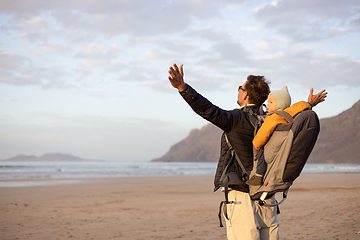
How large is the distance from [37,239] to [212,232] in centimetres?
363

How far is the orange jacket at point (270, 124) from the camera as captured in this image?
6.93 feet

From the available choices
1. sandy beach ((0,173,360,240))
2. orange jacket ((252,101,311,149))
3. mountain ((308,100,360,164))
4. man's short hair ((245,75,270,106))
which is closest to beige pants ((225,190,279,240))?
orange jacket ((252,101,311,149))

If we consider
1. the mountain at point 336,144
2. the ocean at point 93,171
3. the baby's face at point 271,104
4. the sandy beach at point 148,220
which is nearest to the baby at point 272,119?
the baby's face at point 271,104

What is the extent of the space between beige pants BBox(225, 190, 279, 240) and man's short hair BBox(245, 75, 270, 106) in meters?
0.74

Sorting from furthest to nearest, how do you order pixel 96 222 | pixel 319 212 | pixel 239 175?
pixel 319 212
pixel 96 222
pixel 239 175

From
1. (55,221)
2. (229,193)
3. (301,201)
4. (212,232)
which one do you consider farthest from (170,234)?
(301,201)

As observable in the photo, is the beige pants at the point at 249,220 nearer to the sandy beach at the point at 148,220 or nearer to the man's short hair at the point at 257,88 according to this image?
the man's short hair at the point at 257,88

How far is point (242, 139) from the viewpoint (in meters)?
2.31

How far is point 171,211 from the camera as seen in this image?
958 centimetres

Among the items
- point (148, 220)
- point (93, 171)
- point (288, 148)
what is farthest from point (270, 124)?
point (93, 171)

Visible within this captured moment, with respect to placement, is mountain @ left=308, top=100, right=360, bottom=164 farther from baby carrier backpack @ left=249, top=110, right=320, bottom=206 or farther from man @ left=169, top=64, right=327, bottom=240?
baby carrier backpack @ left=249, top=110, right=320, bottom=206

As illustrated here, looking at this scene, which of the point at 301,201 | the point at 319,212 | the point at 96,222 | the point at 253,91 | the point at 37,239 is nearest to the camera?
the point at 253,91

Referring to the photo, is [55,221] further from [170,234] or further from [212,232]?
[212,232]

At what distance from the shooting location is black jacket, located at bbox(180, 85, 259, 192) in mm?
2178
